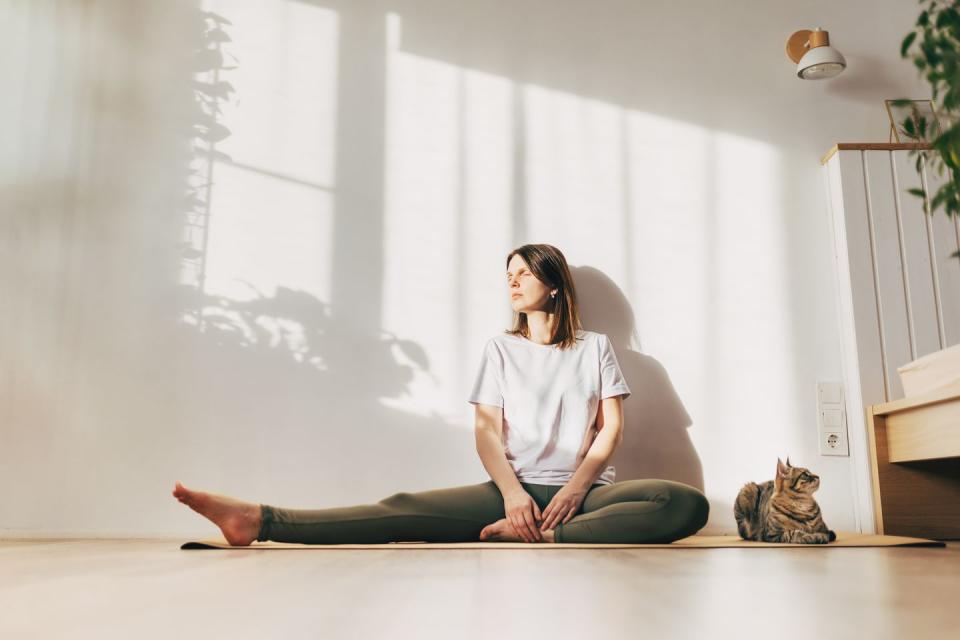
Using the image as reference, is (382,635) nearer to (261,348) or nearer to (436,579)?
(436,579)

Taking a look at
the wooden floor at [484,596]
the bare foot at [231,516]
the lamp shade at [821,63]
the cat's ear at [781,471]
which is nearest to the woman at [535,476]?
the bare foot at [231,516]

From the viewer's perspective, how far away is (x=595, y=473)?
233cm

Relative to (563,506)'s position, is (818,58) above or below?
above

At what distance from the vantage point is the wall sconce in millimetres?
2746

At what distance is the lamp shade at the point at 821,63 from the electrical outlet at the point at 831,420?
1.09 m

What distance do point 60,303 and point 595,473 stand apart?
1.94 meters

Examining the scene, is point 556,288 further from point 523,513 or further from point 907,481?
point 907,481

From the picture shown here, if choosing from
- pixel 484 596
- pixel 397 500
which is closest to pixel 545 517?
pixel 397 500

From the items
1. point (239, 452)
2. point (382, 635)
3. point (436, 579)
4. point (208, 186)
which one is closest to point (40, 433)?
point (239, 452)

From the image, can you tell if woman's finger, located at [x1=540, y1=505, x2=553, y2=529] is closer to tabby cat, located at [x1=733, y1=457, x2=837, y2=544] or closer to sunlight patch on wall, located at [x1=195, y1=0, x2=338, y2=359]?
tabby cat, located at [x1=733, y1=457, x2=837, y2=544]

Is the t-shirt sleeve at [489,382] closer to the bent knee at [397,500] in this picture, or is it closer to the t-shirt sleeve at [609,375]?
the t-shirt sleeve at [609,375]

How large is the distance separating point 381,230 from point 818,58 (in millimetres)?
1646

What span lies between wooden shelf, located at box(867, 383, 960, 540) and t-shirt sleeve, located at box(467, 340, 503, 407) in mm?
1211

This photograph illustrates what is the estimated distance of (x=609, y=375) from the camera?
2537mm
